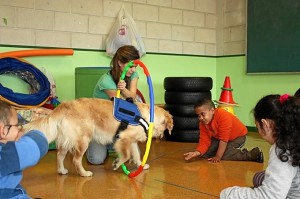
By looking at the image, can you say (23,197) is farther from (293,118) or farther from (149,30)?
(149,30)

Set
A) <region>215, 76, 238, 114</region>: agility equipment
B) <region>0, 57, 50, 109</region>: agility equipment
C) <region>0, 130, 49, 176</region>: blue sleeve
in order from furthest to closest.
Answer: <region>215, 76, 238, 114</region>: agility equipment < <region>0, 57, 50, 109</region>: agility equipment < <region>0, 130, 49, 176</region>: blue sleeve

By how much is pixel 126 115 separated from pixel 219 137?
1.05m

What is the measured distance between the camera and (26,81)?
14.5 ft

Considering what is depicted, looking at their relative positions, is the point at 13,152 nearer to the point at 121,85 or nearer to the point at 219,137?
the point at 121,85

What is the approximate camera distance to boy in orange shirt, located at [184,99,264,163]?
3.59 m

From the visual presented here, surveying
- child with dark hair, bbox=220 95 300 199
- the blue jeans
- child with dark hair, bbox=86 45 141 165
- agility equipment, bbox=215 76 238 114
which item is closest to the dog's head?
child with dark hair, bbox=86 45 141 165

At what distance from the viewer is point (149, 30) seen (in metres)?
5.70

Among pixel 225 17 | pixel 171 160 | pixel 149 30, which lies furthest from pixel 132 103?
pixel 225 17

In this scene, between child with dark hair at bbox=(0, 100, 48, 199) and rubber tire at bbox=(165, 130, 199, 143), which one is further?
rubber tire at bbox=(165, 130, 199, 143)

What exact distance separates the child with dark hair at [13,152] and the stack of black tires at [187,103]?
3.51 metres

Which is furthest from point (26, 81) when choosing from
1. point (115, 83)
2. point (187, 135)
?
point (187, 135)

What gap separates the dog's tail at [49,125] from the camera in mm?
2975

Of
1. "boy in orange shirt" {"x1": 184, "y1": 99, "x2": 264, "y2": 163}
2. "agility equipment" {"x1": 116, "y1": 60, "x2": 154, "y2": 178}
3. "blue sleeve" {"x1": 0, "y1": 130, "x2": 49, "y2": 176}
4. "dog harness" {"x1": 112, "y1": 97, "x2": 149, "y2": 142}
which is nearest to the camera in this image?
"blue sleeve" {"x1": 0, "y1": 130, "x2": 49, "y2": 176}

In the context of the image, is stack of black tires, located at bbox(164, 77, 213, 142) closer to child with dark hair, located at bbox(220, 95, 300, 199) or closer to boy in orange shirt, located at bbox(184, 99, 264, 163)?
boy in orange shirt, located at bbox(184, 99, 264, 163)
